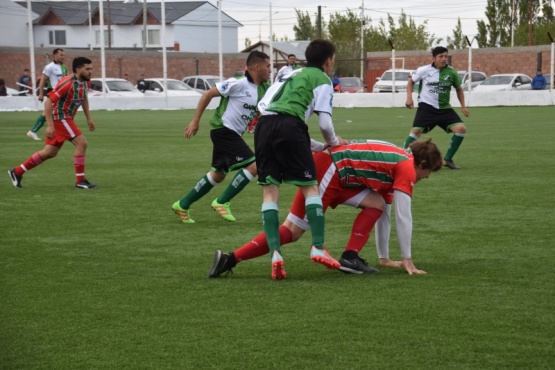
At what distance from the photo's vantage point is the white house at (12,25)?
8019 centimetres

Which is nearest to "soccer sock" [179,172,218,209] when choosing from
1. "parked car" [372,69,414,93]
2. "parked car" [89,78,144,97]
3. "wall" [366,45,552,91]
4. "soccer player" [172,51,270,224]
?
"soccer player" [172,51,270,224]

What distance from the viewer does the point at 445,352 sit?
484 centimetres

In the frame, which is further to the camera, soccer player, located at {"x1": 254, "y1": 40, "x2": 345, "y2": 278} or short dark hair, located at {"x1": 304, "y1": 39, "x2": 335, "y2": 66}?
short dark hair, located at {"x1": 304, "y1": 39, "x2": 335, "y2": 66}

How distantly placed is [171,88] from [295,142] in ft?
129

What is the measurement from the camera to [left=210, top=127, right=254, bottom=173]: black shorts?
9844 millimetres

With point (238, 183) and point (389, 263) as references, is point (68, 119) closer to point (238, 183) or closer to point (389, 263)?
point (238, 183)

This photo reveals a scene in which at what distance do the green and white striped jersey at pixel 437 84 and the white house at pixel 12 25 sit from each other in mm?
68829

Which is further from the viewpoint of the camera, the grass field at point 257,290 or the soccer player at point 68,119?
the soccer player at point 68,119

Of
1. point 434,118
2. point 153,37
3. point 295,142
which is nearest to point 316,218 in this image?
point 295,142

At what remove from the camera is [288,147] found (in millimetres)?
6605

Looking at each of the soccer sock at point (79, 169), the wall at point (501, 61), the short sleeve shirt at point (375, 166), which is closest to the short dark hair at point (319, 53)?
the short sleeve shirt at point (375, 166)

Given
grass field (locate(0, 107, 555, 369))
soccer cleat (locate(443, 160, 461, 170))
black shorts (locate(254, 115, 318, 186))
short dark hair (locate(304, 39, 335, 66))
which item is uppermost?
short dark hair (locate(304, 39, 335, 66))

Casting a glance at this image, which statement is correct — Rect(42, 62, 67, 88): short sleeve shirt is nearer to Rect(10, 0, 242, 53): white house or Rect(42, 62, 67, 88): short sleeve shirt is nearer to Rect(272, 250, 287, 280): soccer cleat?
Rect(272, 250, 287, 280): soccer cleat

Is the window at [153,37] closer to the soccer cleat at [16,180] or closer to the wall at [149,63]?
the wall at [149,63]
